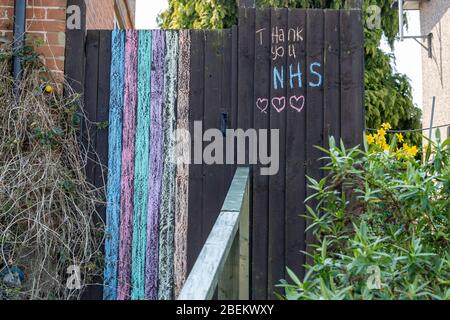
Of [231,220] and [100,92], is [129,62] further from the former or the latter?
[231,220]

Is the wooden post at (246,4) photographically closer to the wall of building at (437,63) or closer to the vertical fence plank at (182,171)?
the vertical fence plank at (182,171)

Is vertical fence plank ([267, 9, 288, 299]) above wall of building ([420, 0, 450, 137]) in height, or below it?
below

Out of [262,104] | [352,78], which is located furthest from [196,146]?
[352,78]

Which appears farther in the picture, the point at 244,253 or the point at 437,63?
the point at 437,63

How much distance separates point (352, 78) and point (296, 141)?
23.4 inches

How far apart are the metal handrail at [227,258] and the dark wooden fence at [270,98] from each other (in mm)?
292

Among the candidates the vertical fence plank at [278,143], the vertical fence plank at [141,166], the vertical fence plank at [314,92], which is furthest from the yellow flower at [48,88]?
the vertical fence plank at [314,92]

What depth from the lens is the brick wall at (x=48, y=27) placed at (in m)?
4.85

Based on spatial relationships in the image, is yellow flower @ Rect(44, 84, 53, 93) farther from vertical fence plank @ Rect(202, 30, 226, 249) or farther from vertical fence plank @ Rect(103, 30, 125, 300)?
vertical fence plank @ Rect(202, 30, 226, 249)

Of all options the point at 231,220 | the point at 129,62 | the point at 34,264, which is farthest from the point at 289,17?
the point at 34,264

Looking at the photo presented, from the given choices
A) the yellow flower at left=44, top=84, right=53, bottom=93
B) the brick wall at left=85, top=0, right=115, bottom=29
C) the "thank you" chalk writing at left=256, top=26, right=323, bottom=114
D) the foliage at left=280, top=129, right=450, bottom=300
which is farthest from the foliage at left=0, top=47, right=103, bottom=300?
the foliage at left=280, top=129, right=450, bottom=300

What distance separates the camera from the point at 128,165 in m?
4.82

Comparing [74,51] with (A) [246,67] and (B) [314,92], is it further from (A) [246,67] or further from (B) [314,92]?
(B) [314,92]

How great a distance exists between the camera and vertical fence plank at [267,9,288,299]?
464 centimetres
